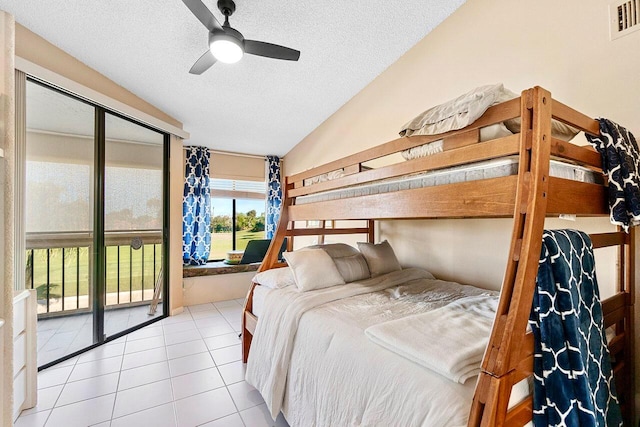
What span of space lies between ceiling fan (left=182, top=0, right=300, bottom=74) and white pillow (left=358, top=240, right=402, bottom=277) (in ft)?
5.56

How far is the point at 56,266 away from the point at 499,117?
3278 mm

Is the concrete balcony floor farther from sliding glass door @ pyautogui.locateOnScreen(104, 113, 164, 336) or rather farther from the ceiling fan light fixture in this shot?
the ceiling fan light fixture

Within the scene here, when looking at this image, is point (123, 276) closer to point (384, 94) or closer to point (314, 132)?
point (314, 132)

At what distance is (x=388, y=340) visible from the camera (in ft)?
3.86

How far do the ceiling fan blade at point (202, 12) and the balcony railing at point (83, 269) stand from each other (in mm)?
2080

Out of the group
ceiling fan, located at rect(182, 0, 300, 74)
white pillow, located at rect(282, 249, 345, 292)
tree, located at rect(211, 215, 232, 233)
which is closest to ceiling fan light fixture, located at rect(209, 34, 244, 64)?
ceiling fan, located at rect(182, 0, 300, 74)

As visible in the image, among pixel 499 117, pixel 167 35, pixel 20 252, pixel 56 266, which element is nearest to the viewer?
pixel 499 117

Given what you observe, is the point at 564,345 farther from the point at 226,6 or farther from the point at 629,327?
the point at 226,6

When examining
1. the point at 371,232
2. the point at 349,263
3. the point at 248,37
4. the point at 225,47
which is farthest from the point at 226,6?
the point at 371,232

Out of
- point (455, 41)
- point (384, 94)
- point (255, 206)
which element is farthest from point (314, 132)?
point (455, 41)

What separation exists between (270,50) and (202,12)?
506 millimetres

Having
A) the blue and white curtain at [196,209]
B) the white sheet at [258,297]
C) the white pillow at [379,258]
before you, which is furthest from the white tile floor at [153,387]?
the blue and white curtain at [196,209]

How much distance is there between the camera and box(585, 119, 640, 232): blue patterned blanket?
1132 millimetres

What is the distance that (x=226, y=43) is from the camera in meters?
1.79
